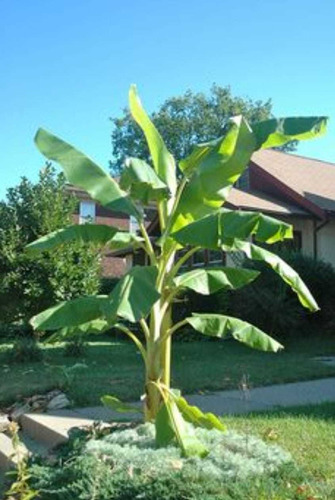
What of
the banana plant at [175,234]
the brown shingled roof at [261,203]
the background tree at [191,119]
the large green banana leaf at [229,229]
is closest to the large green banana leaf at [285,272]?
the banana plant at [175,234]

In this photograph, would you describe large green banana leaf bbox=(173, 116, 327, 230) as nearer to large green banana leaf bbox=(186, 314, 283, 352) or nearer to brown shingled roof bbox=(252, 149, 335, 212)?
large green banana leaf bbox=(186, 314, 283, 352)

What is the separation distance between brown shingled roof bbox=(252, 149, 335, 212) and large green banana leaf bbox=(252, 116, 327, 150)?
55.7ft

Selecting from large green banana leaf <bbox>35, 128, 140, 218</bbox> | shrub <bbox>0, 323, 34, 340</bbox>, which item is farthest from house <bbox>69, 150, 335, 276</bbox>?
large green banana leaf <bbox>35, 128, 140, 218</bbox>

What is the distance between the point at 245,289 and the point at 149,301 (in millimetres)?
13180

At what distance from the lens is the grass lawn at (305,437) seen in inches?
178

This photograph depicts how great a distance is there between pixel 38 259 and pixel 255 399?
9.00 metres

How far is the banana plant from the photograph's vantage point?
17.5 ft

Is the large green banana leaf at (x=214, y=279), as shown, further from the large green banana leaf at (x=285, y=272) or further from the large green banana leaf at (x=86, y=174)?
the large green banana leaf at (x=86, y=174)

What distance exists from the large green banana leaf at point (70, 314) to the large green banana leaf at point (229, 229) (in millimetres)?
897

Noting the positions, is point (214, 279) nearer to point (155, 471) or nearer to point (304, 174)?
point (155, 471)

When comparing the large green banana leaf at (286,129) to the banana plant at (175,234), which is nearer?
the banana plant at (175,234)

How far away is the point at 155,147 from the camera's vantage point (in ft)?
20.6

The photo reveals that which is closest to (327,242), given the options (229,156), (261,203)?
(261,203)

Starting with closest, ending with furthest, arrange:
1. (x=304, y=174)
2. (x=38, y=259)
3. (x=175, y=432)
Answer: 1. (x=175, y=432)
2. (x=38, y=259)
3. (x=304, y=174)
